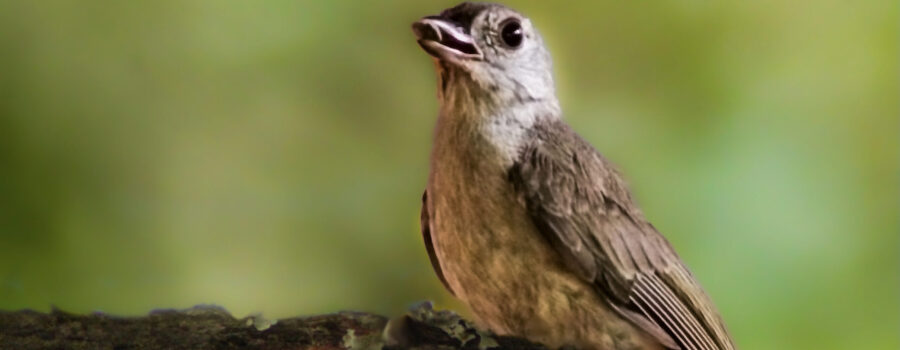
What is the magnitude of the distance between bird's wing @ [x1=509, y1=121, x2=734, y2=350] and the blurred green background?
14 cm

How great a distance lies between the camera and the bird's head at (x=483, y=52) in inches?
43.9

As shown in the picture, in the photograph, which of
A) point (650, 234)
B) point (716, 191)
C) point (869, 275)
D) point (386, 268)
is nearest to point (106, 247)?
point (386, 268)

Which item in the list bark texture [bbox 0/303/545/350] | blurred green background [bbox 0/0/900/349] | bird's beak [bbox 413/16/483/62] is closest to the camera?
bird's beak [bbox 413/16/483/62]

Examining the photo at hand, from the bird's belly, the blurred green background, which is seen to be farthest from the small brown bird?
the blurred green background

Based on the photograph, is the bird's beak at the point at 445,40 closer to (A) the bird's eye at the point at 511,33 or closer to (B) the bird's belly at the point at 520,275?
(A) the bird's eye at the point at 511,33

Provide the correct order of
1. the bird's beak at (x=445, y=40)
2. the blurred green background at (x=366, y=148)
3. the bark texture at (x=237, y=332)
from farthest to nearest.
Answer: the blurred green background at (x=366, y=148) < the bark texture at (x=237, y=332) < the bird's beak at (x=445, y=40)

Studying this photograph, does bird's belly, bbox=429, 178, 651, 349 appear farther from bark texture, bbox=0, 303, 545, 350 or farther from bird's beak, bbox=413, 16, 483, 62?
bird's beak, bbox=413, 16, 483, 62

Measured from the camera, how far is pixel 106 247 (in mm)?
1485

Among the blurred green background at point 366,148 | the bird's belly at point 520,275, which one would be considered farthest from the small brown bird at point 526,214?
the blurred green background at point 366,148

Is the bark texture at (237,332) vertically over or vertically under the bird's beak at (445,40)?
under

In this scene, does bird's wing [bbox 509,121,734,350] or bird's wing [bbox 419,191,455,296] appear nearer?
bird's wing [bbox 509,121,734,350]

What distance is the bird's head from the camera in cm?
112

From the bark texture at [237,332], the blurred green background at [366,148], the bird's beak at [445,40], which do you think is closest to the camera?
the bird's beak at [445,40]

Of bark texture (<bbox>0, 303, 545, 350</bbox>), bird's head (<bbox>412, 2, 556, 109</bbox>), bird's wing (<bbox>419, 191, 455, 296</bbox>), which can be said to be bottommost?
bark texture (<bbox>0, 303, 545, 350</bbox>)
